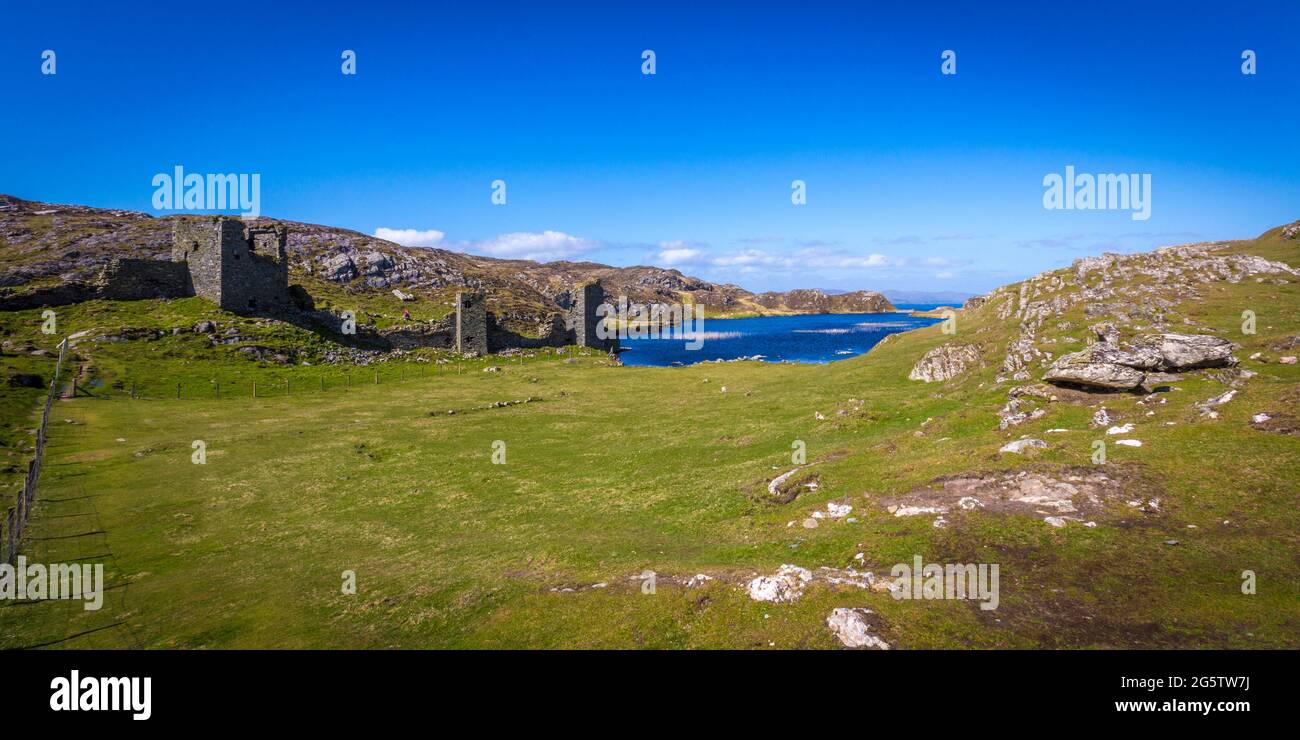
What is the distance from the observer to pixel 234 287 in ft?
236

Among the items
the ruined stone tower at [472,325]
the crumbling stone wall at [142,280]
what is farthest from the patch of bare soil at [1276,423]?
the crumbling stone wall at [142,280]

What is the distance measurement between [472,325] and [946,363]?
213 ft

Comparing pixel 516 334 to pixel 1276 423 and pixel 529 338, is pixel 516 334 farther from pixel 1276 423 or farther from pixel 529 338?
pixel 1276 423

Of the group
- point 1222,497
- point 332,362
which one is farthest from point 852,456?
point 332,362

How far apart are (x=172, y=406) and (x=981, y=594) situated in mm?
57054

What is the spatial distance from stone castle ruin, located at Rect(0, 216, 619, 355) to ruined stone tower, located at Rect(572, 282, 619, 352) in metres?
16.0

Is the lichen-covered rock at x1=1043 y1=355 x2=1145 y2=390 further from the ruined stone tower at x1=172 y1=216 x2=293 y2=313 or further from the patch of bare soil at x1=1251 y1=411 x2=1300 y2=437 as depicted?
the ruined stone tower at x1=172 y1=216 x2=293 y2=313

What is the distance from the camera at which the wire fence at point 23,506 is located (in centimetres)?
1981

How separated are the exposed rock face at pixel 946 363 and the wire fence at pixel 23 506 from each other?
155 feet

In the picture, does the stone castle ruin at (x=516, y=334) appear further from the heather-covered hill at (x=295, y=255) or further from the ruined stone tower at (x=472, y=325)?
the heather-covered hill at (x=295, y=255)

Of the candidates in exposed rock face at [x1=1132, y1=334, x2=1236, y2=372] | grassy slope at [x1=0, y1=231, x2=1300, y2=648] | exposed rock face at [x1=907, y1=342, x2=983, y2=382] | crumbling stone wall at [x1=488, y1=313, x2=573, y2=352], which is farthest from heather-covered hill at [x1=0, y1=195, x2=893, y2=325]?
exposed rock face at [x1=1132, y1=334, x2=1236, y2=372]

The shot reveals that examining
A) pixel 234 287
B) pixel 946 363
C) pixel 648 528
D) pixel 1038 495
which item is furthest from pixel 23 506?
pixel 234 287

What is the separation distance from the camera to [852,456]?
23484mm

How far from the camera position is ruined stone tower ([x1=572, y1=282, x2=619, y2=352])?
9506cm
